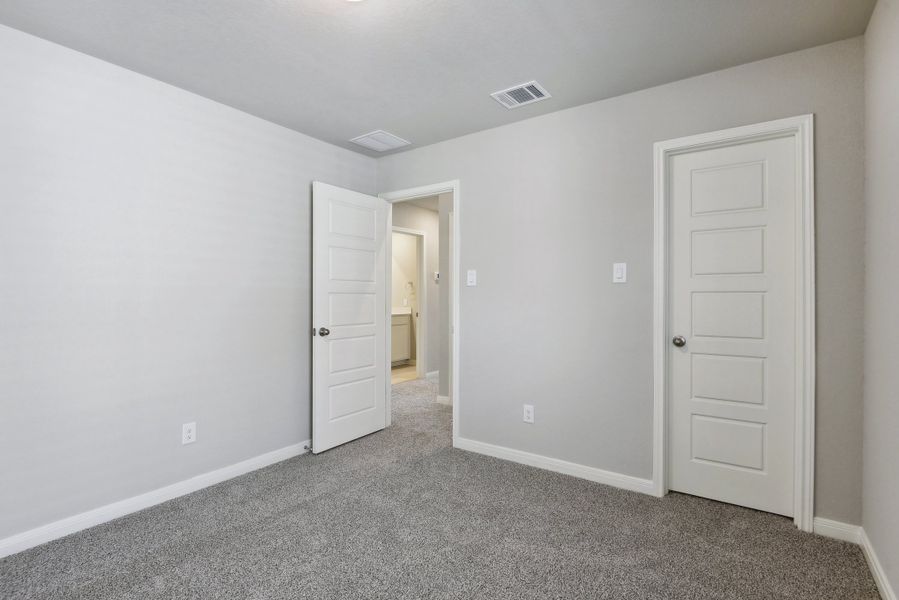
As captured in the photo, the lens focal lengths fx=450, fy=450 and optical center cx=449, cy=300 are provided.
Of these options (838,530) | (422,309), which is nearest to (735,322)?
(838,530)

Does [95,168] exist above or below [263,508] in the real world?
above

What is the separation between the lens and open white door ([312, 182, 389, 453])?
3438 millimetres

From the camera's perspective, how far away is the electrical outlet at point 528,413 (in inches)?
125

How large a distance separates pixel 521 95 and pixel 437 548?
2568mm

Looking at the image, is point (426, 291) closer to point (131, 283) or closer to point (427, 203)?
point (427, 203)

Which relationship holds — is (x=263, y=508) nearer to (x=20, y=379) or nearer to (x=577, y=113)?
(x=20, y=379)

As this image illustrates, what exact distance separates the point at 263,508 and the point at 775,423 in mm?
2845

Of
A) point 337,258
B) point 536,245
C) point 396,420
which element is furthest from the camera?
point 396,420

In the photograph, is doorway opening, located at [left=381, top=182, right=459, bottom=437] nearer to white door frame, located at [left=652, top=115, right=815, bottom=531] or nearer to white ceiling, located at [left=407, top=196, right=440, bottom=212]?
white ceiling, located at [left=407, top=196, right=440, bottom=212]

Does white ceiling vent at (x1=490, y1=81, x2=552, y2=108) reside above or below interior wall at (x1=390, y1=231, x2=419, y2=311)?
above

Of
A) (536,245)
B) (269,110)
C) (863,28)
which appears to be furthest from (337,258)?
(863,28)

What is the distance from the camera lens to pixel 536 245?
3152mm

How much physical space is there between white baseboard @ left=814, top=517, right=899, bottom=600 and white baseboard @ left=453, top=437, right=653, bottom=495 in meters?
0.79

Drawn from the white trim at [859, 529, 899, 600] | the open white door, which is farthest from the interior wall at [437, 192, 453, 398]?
the white trim at [859, 529, 899, 600]
